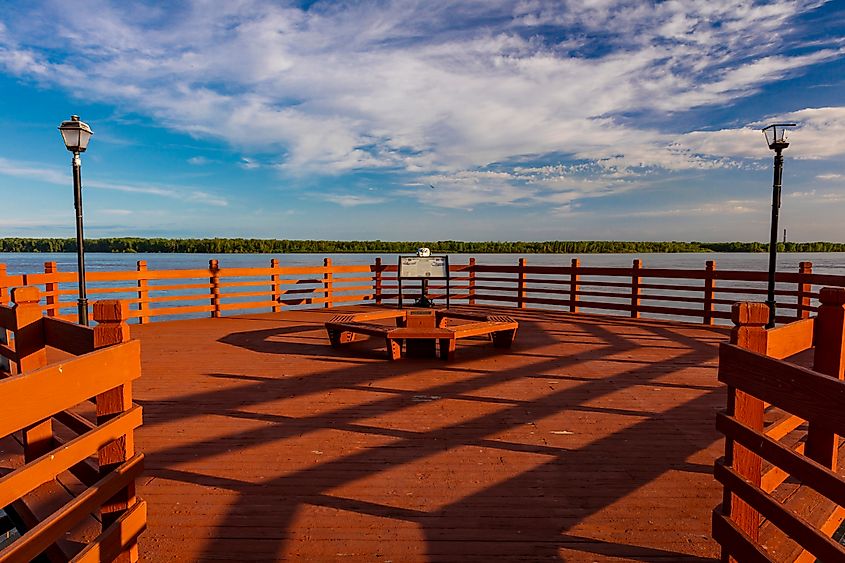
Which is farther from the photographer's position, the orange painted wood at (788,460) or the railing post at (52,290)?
the railing post at (52,290)

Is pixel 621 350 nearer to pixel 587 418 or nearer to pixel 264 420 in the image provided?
pixel 587 418

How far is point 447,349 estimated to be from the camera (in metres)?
6.44

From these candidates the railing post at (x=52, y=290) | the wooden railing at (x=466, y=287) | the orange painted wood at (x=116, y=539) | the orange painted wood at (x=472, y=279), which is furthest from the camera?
the orange painted wood at (x=472, y=279)

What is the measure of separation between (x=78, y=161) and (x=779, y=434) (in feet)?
31.0

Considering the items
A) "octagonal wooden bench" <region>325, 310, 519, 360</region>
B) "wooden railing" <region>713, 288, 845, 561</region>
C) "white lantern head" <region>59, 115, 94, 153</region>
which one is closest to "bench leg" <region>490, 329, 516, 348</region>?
"octagonal wooden bench" <region>325, 310, 519, 360</region>

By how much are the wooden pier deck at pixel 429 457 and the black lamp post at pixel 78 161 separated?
2526mm

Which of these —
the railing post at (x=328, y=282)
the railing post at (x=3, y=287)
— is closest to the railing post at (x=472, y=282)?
the railing post at (x=328, y=282)

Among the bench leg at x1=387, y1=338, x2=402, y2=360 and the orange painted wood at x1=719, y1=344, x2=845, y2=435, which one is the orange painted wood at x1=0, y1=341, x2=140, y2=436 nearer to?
the orange painted wood at x1=719, y1=344, x2=845, y2=435

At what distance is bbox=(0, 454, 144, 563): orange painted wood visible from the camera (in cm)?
150

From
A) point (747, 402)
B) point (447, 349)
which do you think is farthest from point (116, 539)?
point (447, 349)

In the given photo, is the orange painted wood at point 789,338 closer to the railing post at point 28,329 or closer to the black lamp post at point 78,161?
the railing post at point 28,329

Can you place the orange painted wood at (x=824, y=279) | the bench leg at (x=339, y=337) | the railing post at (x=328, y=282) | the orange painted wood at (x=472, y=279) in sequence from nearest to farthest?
the bench leg at (x=339, y=337), the orange painted wood at (x=824, y=279), the railing post at (x=328, y=282), the orange painted wood at (x=472, y=279)

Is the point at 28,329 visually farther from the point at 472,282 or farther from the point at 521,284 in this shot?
the point at 472,282

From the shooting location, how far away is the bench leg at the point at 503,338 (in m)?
6.99
